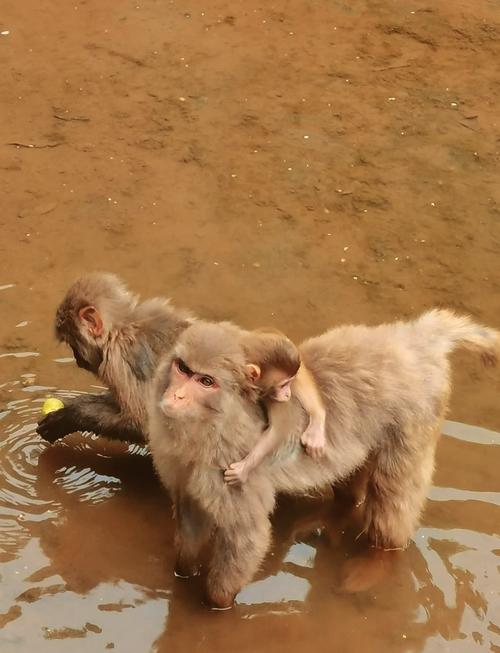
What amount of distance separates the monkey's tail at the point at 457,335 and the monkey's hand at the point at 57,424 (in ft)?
5.67

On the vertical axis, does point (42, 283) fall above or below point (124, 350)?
below

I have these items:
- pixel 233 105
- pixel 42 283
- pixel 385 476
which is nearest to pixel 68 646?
pixel 385 476

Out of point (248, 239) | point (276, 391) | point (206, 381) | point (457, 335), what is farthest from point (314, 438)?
point (248, 239)

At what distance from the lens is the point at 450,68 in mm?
8438

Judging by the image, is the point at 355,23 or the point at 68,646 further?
the point at 355,23

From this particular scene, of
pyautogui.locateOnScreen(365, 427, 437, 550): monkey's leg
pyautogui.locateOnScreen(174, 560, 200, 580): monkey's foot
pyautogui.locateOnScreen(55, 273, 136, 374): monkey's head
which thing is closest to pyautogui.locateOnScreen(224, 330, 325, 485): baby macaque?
pyautogui.locateOnScreen(365, 427, 437, 550): monkey's leg

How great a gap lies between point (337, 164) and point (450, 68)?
1.85 meters

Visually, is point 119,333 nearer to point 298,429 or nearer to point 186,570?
point 298,429

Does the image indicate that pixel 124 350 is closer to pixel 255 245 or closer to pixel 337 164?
pixel 255 245

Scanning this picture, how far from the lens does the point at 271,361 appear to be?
397cm

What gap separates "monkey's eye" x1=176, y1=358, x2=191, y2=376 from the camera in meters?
3.93

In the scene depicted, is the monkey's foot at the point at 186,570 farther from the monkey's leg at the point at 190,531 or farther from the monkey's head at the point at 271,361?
the monkey's head at the point at 271,361

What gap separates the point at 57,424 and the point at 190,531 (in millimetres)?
938

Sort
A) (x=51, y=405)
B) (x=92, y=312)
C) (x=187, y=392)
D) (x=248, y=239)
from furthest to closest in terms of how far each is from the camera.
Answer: (x=248, y=239)
(x=51, y=405)
(x=92, y=312)
(x=187, y=392)
